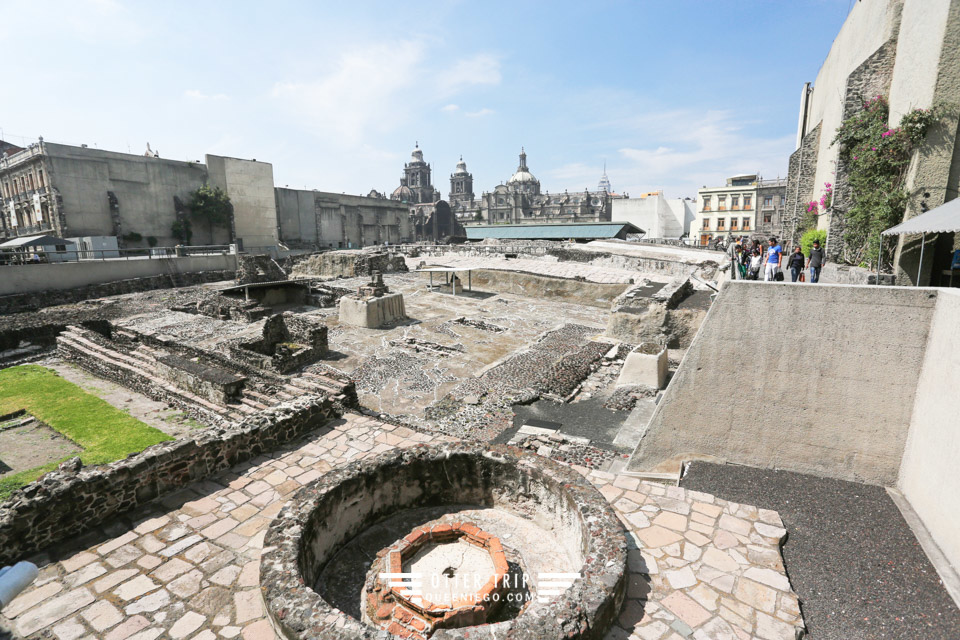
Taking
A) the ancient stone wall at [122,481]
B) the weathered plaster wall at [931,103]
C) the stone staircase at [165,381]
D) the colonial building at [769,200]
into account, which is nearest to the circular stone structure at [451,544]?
the ancient stone wall at [122,481]

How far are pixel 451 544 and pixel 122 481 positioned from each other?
3.64 meters

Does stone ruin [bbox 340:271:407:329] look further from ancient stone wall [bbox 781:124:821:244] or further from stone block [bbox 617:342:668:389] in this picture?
ancient stone wall [bbox 781:124:821:244]

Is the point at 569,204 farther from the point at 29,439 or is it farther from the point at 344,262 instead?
the point at 29,439

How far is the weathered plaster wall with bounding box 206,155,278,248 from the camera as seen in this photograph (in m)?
41.0

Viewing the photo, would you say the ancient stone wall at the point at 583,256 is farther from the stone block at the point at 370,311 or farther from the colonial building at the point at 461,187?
the colonial building at the point at 461,187

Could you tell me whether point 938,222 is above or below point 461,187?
below

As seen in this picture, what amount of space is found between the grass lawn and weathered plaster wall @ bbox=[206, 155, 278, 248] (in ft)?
112

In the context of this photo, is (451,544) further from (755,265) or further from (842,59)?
(842,59)

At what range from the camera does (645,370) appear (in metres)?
9.91

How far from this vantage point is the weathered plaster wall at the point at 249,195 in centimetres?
4103

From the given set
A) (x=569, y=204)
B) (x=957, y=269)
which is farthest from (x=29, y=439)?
(x=569, y=204)

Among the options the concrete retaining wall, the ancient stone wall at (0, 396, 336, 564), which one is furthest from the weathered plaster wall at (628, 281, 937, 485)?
the concrete retaining wall

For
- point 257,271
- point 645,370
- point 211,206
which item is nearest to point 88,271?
point 257,271

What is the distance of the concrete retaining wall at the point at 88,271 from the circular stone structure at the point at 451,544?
23.5 meters
